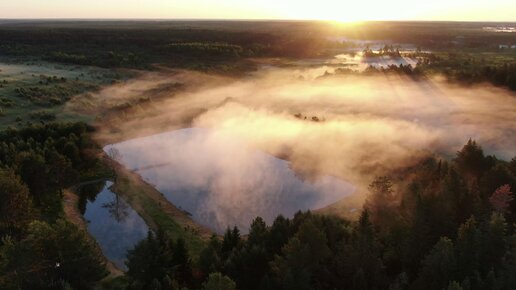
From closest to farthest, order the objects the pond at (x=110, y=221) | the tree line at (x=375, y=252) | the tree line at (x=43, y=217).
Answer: the tree line at (x=375, y=252), the tree line at (x=43, y=217), the pond at (x=110, y=221)

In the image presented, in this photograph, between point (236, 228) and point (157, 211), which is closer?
point (236, 228)

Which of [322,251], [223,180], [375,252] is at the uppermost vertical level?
[375,252]

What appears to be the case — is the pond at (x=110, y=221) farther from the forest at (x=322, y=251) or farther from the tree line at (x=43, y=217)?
the forest at (x=322, y=251)

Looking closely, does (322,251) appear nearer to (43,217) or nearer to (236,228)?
(236,228)

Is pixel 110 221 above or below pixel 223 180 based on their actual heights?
below

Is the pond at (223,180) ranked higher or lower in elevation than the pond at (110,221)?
higher

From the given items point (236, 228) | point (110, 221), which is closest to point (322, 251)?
point (236, 228)

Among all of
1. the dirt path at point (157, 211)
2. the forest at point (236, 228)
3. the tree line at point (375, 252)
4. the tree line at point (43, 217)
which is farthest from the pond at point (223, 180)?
the tree line at point (375, 252)
